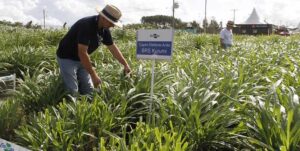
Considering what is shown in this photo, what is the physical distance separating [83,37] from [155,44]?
1015mm

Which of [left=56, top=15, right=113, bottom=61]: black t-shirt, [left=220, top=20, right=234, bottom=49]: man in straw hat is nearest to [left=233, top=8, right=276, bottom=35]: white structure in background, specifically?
[left=220, top=20, right=234, bottom=49]: man in straw hat

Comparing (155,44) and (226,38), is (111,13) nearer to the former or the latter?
(155,44)

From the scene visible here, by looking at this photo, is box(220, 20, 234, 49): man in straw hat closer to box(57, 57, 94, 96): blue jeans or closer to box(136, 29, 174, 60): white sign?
box(57, 57, 94, 96): blue jeans

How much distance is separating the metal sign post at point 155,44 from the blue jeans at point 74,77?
3.69 ft

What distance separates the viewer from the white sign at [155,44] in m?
4.18

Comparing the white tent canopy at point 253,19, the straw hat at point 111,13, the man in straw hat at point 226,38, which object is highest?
the white tent canopy at point 253,19

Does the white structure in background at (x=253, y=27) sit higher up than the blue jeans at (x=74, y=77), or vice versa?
the white structure in background at (x=253, y=27)

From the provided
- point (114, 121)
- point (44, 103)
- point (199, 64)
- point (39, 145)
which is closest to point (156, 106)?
point (114, 121)

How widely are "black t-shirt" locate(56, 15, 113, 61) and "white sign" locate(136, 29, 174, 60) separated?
0.77m

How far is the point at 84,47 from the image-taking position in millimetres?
4707

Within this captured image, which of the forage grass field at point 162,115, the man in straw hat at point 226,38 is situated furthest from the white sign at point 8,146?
the man in straw hat at point 226,38

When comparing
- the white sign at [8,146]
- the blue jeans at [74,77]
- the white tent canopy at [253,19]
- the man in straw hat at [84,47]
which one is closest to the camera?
the white sign at [8,146]

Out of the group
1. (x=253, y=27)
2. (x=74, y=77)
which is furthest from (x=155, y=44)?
(x=253, y=27)

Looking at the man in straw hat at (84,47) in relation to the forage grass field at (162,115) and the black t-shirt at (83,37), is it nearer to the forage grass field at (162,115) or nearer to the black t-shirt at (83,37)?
the black t-shirt at (83,37)
